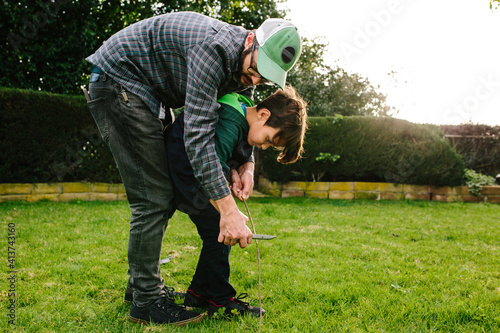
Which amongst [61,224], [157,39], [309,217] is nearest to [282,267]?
[157,39]

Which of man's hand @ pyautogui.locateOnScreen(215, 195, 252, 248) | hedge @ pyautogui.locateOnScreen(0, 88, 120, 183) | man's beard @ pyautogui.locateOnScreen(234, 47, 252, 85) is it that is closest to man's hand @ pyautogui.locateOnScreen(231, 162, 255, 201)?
man's hand @ pyautogui.locateOnScreen(215, 195, 252, 248)

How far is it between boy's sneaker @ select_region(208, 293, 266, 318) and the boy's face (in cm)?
93

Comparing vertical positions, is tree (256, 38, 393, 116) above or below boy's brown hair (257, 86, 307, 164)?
above

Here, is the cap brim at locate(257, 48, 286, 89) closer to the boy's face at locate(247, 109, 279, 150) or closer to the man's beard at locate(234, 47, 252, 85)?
the man's beard at locate(234, 47, 252, 85)

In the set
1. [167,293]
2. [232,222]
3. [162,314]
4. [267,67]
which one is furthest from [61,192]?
[267,67]

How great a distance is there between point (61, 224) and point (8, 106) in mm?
2787

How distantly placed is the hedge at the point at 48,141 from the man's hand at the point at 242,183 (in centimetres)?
529

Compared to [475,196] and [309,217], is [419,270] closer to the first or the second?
[309,217]

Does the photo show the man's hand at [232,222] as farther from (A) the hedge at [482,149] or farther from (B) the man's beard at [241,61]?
(A) the hedge at [482,149]

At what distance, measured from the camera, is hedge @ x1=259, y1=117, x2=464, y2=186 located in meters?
7.57

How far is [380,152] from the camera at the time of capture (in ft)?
24.9

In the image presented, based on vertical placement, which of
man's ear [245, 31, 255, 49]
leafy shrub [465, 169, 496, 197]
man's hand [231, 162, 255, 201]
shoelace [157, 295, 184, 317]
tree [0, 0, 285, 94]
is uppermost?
tree [0, 0, 285, 94]

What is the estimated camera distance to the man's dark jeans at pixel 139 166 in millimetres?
1804

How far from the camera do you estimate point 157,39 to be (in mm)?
1752
